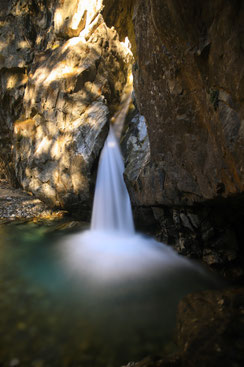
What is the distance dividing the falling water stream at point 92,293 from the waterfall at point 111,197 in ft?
0.13

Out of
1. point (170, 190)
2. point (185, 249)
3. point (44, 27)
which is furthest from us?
point (44, 27)

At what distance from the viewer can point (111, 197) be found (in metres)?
7.82

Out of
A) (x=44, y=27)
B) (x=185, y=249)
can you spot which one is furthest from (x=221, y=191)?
(x=44, y=27)

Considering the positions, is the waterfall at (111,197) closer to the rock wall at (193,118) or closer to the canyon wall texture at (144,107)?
the canyon wall texture at (144,107)

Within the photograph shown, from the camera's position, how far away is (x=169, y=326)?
10.6 feet

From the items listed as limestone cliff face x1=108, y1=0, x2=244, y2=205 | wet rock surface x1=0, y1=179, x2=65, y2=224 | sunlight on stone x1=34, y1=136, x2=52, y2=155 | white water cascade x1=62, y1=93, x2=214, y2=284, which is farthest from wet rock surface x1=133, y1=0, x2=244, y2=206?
sunlight on stone x1=34, y1=136, x2=52, y2=155

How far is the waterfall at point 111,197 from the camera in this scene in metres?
7.54

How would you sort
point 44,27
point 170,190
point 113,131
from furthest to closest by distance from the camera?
point 44,27
point 113,131
point 170,190

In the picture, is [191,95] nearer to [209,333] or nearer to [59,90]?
[209,333]

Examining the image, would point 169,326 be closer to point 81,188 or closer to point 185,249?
point 185,249

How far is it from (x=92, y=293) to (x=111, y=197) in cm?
404

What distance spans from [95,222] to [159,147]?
4.34 meters

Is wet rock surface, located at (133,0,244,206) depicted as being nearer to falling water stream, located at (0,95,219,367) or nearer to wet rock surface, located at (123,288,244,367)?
wet rock surface, located at (123,288,244,367)

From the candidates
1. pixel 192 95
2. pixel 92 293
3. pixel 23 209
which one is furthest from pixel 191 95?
pixel 23 209
